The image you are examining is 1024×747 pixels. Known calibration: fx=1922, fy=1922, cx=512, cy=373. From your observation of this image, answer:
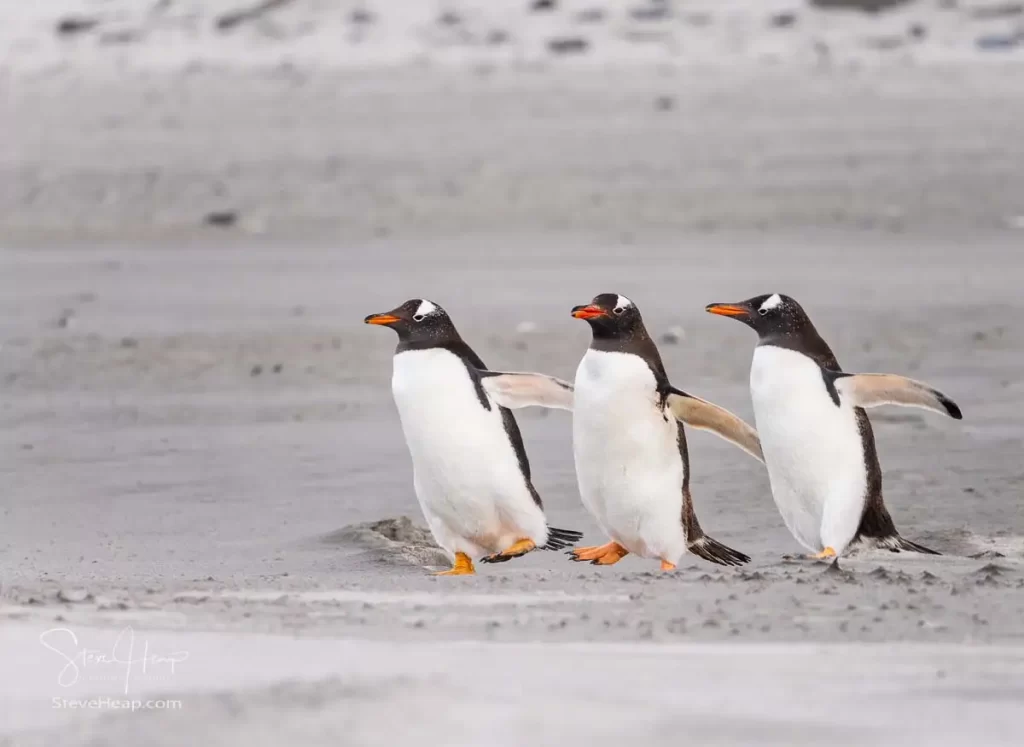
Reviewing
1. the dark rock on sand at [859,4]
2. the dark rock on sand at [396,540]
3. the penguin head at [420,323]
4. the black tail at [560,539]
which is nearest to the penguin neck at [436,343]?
the penguin head at [420,323]

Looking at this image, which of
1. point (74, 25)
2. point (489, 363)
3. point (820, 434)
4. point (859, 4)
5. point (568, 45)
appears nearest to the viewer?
point (820, 434)

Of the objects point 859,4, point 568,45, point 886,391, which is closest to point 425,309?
point 886,391

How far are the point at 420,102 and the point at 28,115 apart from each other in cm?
341

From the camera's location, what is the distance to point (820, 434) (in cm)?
517

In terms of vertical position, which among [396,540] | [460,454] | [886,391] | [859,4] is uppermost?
[859,4]

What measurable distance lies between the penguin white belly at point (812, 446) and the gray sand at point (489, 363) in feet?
0.47

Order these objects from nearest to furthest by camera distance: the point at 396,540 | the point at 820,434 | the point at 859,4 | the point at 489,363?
1. the point at 820,434
2. the point at 396,540
3. the point at 489,363
4. the point at 859,4

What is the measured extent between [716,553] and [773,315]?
679mm

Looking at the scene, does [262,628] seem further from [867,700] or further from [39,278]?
[39,278]

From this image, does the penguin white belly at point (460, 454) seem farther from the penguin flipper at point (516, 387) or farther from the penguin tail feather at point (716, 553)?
the penguin tail feather at point (716, 553)

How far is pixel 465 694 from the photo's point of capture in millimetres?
3564

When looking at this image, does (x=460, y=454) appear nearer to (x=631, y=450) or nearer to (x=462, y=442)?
(x=462, y=442)

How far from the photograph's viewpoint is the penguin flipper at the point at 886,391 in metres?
5.16

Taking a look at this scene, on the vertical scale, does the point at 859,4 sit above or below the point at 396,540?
above
